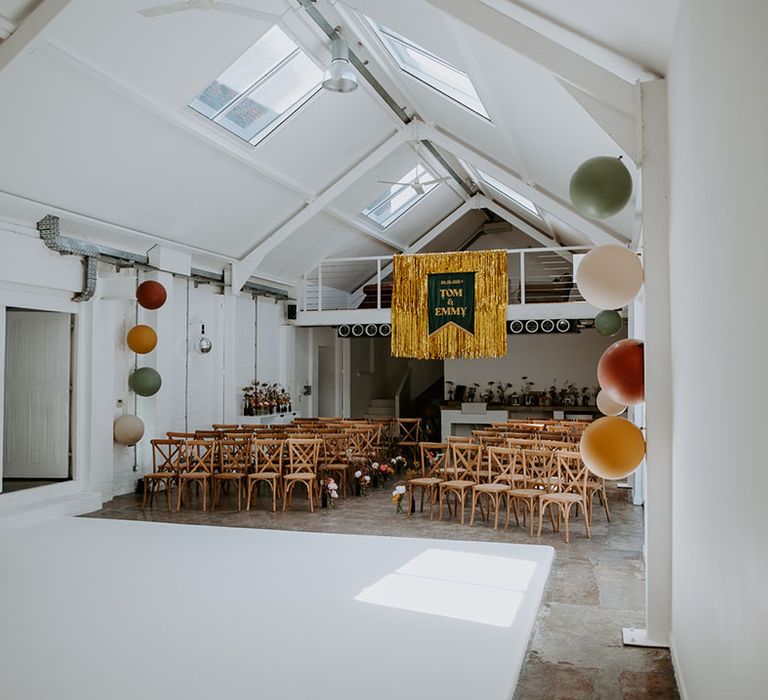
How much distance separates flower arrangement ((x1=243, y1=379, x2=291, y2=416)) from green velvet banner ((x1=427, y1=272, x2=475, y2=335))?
3.45 metres

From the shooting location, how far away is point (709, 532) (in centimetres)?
251

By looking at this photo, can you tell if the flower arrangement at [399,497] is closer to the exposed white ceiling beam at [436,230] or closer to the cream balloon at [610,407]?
the cream balloon at [610,407]

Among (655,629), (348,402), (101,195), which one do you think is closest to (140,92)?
(101,195)

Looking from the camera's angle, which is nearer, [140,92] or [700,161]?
[700,161]

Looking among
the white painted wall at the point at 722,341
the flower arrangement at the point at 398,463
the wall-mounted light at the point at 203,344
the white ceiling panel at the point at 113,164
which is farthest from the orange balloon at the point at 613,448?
the wall-mounted light at the point at 203,344

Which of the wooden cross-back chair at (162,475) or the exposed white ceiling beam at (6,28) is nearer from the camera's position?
the exposed white ceiling beam at (6,28)

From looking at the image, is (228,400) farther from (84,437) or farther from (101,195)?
(101,195)

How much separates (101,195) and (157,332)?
2397mm

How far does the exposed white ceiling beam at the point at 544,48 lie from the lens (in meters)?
4.32

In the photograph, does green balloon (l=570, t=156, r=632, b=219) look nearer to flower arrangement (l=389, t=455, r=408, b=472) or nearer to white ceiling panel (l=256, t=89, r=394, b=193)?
white ceiling panel (l=256, t=89, r=394, b=193)

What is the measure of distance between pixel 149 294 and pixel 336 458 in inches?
133

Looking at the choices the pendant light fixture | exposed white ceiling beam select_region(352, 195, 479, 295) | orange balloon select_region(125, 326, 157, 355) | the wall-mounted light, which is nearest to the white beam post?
the pendant light fixture

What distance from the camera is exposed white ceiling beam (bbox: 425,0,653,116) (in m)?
4.32

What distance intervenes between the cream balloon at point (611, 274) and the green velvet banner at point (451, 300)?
8.01m
